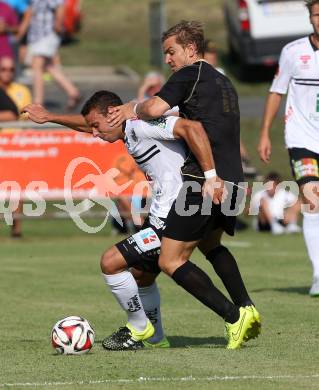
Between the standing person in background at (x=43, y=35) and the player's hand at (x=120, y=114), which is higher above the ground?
the player's hand at (x=120, y=114)

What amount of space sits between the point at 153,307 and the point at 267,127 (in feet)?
10.2

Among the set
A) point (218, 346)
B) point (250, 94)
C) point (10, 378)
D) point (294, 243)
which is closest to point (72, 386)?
point (10, 378)

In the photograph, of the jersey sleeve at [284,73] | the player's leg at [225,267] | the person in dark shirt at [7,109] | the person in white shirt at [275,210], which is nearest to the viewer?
the player's leg at [225,267]

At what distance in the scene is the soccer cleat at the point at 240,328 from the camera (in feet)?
26.2

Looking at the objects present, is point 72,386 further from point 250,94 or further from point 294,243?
point 250,94

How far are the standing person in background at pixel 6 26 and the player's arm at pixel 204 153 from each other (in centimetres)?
1306

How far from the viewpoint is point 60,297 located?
11375 millimetres

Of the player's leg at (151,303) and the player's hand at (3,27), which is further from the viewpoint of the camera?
the player's hand at (3,27)

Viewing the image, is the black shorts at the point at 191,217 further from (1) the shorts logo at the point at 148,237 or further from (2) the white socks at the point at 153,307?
(2) the white socks at the point at 153,307

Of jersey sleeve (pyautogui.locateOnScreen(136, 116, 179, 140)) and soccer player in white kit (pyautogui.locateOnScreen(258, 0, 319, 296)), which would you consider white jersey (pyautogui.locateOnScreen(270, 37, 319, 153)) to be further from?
jersey sleeve (pyautogui.locateOnScreen(136, 116, 179, 140))

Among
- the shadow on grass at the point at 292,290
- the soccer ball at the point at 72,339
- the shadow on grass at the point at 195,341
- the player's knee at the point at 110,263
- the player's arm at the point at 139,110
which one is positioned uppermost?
the player's arm at the point at 139,110

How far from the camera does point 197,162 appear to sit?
795 cm

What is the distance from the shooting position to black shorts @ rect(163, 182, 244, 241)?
25.9ft

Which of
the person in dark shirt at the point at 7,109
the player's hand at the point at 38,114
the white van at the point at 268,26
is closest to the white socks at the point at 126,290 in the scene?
the player's hand at the point at 38,114
